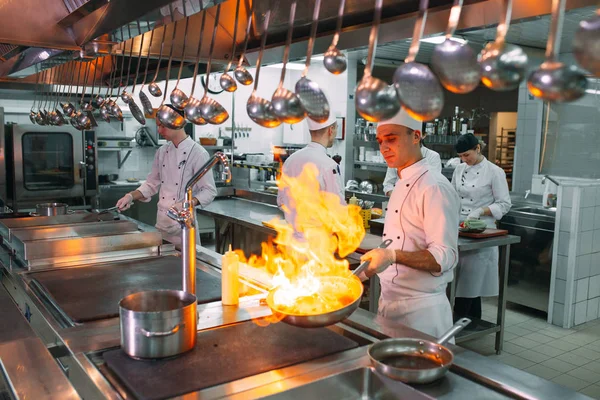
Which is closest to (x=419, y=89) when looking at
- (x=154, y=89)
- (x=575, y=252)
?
(x=154, y=89)

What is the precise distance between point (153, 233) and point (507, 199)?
3170 mm

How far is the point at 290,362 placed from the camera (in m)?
1.57

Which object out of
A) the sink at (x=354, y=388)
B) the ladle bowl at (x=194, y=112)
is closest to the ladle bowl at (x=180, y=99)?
the ladle bowl at (x=194, y=112)

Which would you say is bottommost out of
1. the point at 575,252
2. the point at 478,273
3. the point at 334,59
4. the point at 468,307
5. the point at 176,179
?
the point at 468,307

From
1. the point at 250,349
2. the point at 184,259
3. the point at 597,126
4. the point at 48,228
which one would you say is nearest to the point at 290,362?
the point at 250,349

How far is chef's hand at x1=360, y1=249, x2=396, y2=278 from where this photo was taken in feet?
6.66

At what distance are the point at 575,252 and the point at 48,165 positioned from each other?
5790 mm

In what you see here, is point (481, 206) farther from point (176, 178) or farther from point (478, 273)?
point (176, 178)

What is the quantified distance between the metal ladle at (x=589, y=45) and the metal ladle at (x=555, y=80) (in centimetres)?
3

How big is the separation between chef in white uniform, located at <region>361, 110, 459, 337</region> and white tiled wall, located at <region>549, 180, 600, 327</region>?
113 inches

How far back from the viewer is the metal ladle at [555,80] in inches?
32.5

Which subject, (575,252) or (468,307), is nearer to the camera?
(468,307)

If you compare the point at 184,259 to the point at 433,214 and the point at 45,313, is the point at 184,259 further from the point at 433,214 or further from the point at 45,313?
the point at 433,214

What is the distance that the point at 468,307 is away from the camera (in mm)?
4535
